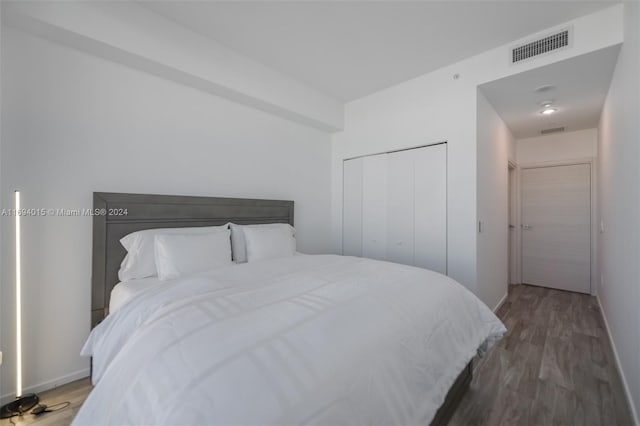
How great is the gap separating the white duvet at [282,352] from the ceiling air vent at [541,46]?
218 centimetres

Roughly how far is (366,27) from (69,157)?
2500 millimetres

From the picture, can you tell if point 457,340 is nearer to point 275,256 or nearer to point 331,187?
point 275,256

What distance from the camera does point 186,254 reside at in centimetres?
205

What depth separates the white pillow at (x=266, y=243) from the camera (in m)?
2.56

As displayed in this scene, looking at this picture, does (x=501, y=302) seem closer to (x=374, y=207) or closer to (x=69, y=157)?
(x=374, y=207)

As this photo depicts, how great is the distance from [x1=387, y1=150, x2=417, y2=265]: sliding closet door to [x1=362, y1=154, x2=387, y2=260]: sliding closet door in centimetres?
7

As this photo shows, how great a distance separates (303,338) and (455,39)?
9.06 feet

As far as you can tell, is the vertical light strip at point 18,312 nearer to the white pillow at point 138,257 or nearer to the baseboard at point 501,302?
the white pillow at point 138,257

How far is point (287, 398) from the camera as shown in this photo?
809mm

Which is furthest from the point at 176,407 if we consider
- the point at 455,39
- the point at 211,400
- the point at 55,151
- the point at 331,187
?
the point at 331,187

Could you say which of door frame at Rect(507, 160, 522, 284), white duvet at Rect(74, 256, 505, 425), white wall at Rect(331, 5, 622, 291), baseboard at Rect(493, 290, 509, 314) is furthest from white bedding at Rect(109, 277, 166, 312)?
door frame at Rect(507, 160, 522, 284)

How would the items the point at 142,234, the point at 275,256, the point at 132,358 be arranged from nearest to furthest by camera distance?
the point at 132,358
the point at 142,234
the point at 275,256

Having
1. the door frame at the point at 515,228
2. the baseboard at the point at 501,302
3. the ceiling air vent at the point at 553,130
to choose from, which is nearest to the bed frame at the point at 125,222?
the baseboard at the point at 501,302

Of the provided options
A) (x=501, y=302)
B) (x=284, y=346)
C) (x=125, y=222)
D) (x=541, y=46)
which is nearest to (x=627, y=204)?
(x=541, y=46)
